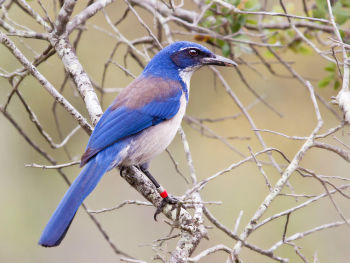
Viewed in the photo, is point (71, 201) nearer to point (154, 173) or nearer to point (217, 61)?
point (217, 61)

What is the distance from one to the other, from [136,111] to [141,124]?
12cm

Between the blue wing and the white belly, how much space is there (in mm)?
46

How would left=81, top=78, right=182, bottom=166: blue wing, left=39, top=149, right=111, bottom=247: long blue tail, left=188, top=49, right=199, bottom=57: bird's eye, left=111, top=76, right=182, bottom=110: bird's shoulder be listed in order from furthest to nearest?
left=188, top=49, right=199, bottom=57: bird's eye
left=111, top=76, right=182, bottom=110: bird's shoulder
left=81, top=78, right=182, bottom=166: blue wing
left=39, top=149, right=111, bottom=247: long blue tail

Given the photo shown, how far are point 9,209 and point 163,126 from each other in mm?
3159

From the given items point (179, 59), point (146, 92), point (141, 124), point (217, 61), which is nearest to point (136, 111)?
point (141, 124)

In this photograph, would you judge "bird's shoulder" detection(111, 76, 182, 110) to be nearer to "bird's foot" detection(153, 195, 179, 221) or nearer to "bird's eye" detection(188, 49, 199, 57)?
"bird's eye" detection(188, 49, 199, 57)

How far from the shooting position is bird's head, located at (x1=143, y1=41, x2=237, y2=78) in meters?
4.79

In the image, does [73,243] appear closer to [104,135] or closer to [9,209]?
[9,209]

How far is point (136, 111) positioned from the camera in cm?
436

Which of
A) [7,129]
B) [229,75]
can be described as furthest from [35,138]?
[229,75]

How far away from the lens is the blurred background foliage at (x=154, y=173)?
21.9ft

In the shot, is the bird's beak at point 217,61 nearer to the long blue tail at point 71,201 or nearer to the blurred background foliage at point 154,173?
the long blue tail at point 71,201

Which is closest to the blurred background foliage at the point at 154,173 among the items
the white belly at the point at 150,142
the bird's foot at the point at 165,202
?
the white belly at the point at 150,142

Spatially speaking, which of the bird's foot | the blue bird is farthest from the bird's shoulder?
the bird's foot
